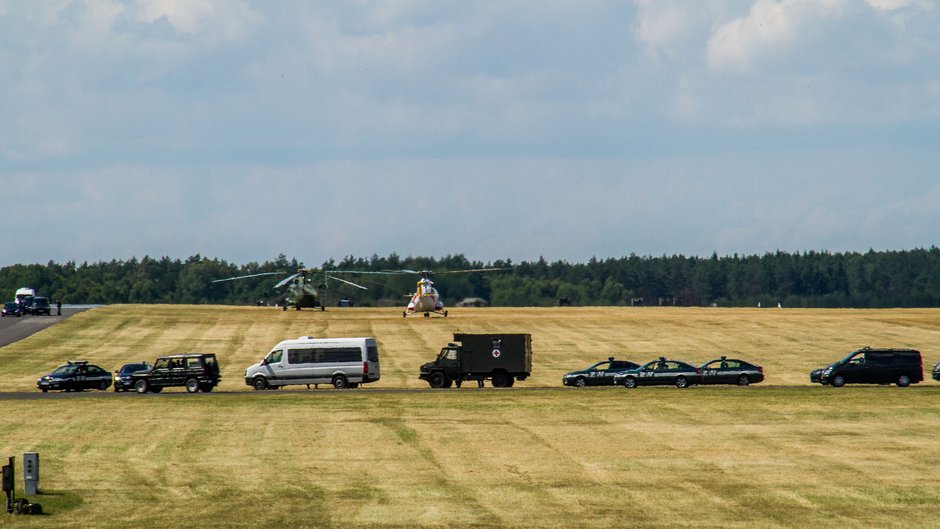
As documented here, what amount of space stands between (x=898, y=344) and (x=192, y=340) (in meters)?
49.7

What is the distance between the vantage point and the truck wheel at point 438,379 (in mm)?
61375

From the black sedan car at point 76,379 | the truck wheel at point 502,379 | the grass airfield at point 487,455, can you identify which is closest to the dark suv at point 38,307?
the grass airfield at point 487,455

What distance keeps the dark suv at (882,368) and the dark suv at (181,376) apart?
99.2 ft

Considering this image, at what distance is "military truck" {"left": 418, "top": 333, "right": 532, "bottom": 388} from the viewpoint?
61.1 metres

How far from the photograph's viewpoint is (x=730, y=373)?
59.6 meters

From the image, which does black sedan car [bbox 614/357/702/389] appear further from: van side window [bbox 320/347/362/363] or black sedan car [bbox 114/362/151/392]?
black sedan car [bbox 114/362/151/392]

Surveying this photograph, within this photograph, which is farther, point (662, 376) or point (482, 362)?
point (482, 362)

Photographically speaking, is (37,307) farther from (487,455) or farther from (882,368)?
(487,455)

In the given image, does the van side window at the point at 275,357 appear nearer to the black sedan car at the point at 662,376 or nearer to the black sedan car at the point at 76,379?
the black sedan car at the point at 76,379

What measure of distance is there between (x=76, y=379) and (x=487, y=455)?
31.4 metres

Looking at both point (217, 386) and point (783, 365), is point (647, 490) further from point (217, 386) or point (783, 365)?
point (783, 365)

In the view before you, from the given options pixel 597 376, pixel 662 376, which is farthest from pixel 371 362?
pixel 662 376

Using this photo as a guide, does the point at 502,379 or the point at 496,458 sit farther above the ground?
the point at 502,379

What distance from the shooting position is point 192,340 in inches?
3531
